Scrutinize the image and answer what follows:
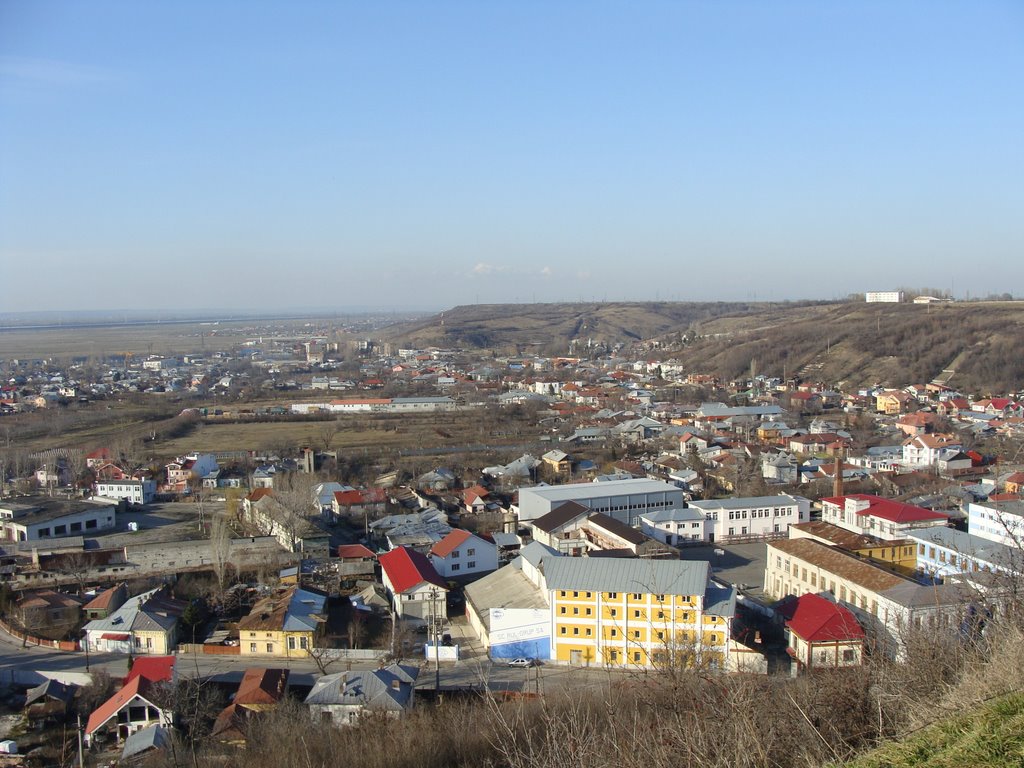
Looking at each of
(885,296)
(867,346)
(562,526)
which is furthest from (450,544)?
(885,296)

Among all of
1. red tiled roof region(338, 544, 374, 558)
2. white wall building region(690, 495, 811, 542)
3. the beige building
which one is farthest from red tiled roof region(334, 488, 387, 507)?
the beige building

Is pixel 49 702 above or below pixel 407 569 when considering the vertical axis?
below

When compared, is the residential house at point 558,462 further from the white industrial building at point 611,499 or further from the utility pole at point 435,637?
the utility pole at point 435,637

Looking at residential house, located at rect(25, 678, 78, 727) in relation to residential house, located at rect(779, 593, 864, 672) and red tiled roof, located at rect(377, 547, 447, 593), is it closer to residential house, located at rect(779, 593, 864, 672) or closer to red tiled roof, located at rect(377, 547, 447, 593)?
red tiled roof, located at rect(377, 547, 447, 593)

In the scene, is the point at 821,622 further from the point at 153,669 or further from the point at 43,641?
the point at 43,641

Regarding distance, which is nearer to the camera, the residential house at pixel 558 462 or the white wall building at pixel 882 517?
the white wall building at pixel 882 517

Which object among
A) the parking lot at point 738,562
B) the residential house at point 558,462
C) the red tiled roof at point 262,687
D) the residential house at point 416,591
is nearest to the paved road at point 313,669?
the red tiled roof at point 262,687
